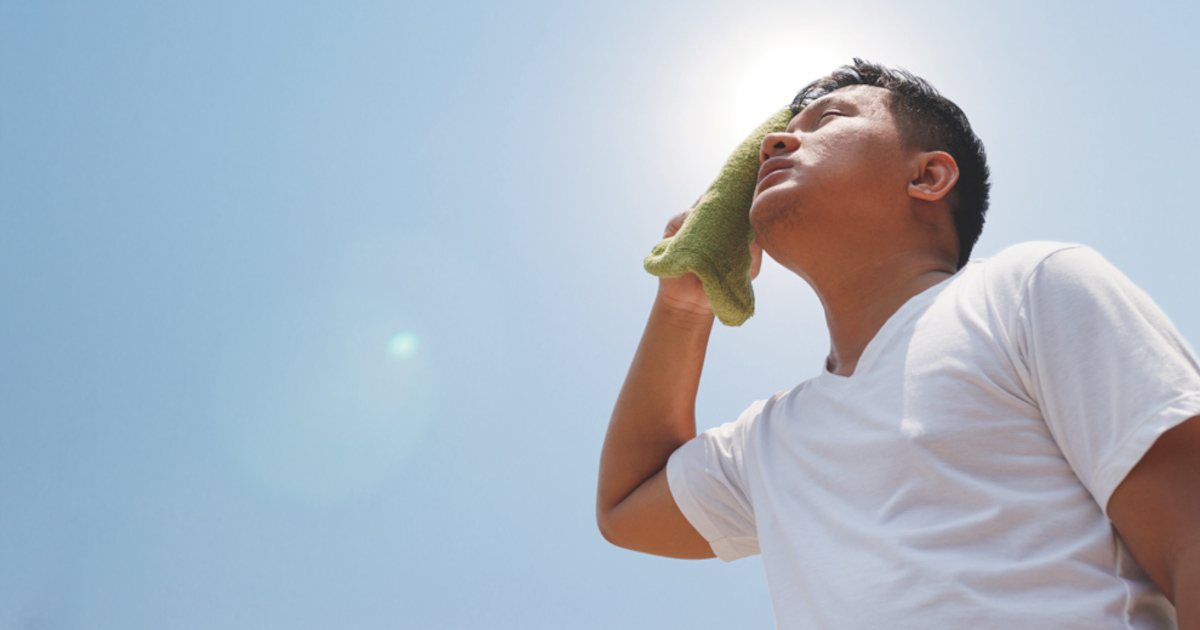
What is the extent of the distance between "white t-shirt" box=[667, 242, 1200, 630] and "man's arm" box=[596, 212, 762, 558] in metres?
0.56

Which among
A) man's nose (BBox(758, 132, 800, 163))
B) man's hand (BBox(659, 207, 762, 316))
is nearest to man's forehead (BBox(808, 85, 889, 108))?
man's nose (BBox(758, 132, 800, 163))

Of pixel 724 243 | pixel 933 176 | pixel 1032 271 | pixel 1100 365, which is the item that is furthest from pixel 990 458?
pixel 724 243

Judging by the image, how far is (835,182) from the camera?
6.23ft

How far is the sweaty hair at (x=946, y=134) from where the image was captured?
6.77 ft

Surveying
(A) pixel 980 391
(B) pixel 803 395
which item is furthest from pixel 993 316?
(B) pixel 803 395

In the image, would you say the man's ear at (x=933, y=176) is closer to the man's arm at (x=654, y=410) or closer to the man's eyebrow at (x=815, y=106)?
the man's eyebrow at (x=815, y=106)

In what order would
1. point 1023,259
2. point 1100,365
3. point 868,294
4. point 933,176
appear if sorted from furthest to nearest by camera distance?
1. point 933,176
2. point 868,294
3. point 1023,259
4. point 1100,365

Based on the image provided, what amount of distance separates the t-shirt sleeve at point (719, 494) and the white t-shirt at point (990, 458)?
263 millimetres

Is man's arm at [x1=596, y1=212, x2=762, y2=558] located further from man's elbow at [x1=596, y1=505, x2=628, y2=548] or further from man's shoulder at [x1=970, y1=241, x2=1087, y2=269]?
man's shoulder at [x1=970, y1=241, x2=1087, y2=269]

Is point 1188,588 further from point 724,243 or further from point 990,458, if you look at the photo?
point 724,243

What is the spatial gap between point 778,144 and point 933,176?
A: 0.41 m

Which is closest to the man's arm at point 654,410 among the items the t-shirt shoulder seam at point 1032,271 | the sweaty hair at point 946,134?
the sweaty hair at point 946,134

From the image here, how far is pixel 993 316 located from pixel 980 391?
0.53 ft

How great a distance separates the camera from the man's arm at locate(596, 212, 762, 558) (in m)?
2.17
